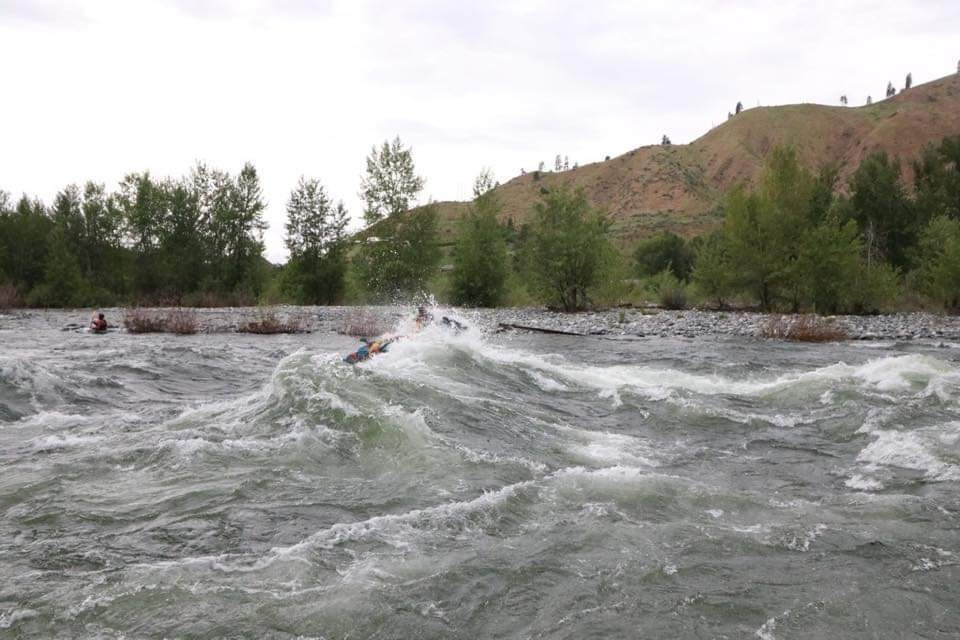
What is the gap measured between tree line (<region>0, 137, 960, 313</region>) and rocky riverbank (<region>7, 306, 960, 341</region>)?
2.75 metres

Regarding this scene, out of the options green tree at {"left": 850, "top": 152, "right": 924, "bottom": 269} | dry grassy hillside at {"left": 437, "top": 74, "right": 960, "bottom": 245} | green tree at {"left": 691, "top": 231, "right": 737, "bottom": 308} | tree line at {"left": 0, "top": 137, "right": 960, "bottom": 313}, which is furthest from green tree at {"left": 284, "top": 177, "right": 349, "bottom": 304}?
dry grassy hillside at {"left": 437, "top": 74, "right": 960, "bottom": 245}

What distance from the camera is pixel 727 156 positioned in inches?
5482

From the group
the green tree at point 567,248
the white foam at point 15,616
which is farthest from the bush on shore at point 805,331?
the white foam at point 15,616

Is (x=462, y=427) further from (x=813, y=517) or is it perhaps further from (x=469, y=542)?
(x=813, y=517)

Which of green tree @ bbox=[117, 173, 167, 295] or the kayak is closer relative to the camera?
the kayak

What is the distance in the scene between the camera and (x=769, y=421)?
10164mm

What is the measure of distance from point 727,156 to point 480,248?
115 m

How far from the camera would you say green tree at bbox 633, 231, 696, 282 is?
67938 millimetres

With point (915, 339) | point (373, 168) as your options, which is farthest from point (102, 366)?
point (373, 168)

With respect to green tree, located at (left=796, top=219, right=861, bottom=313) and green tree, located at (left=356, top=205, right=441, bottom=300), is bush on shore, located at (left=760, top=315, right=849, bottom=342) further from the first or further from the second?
green tree, located at (left=356, top=205, right=441, bottom=300)

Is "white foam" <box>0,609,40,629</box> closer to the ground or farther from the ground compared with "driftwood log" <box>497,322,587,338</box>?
closer to the ground

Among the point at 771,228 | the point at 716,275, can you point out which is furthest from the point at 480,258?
the point at 771,228

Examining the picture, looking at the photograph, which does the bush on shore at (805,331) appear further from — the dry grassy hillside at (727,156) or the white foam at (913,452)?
the dry grassy hillside at (727,156)

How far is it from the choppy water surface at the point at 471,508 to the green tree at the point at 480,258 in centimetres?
2678
